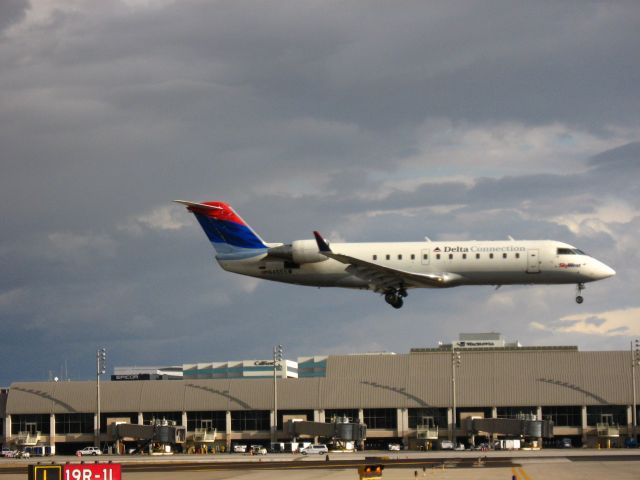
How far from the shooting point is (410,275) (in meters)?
85.3

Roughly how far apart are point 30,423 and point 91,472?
3839 inches

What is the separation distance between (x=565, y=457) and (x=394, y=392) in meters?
43.3

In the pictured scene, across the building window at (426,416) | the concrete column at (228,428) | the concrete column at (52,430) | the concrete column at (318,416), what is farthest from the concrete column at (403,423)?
the concrete column at (52,430)

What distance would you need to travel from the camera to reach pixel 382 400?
138 meters

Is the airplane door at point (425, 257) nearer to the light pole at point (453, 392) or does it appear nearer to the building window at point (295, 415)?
the light pole at point (453, 392)

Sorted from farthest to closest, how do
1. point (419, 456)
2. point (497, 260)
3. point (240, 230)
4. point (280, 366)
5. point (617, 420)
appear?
point (280, 366)
point (617, 420)
point (419, 456)
point (240, 230)
point (497, 260)

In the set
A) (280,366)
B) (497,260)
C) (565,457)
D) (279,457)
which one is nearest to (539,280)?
(497,260)

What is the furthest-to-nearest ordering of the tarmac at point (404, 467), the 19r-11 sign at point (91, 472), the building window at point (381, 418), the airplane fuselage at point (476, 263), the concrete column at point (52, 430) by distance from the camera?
the concrete column at point (52, 430) → the building window at point (381, 418) → the airplane fuselage at point (476, 263) → the tarmac at point (404, 467) → the 19r-11 sign at point (91, 472)

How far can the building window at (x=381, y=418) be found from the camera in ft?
Result: 449

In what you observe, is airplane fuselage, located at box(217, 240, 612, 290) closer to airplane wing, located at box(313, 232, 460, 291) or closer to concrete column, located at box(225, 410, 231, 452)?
airplane wing, located at box(313, 232, 460, 291)

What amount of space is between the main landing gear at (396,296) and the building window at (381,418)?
50.8 m

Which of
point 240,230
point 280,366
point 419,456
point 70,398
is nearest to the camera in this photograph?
point 240,230

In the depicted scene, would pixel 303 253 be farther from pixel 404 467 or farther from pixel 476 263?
pixel 404 467

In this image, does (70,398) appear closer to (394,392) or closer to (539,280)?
(394,392)
